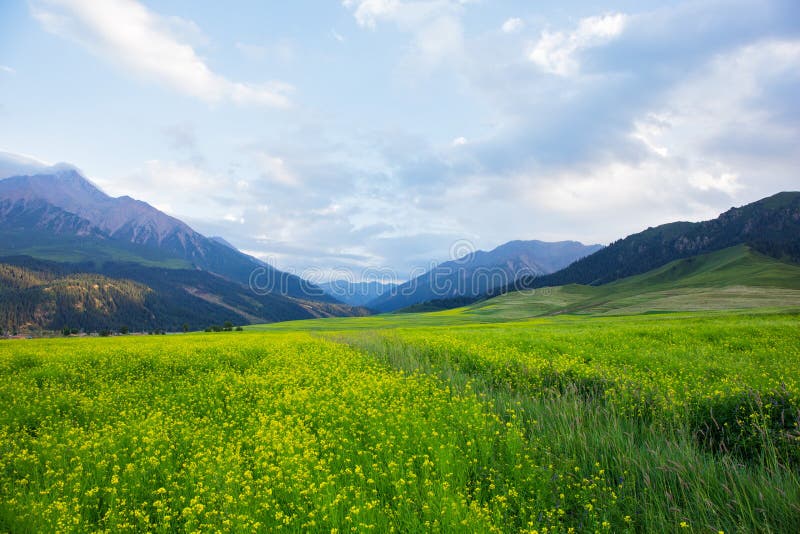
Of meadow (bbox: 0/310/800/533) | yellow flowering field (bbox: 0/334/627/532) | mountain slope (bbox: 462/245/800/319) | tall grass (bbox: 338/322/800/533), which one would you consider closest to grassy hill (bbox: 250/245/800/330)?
mountain slope (bbox: 462/245/800/319)

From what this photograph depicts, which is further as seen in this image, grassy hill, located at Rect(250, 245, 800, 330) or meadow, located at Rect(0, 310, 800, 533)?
grassy hill, located at Rect(250, 245, 800, 330)

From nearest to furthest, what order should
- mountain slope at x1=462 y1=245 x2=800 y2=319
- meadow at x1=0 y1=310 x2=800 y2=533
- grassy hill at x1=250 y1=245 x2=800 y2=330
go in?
meadow at x1=0 y1=310 x2=800 y2=533 → grassy hill at x1=250 y1=245 x2=800 y2=330 → mountain slope at x1=462 y1=245 x2=800 y2=319

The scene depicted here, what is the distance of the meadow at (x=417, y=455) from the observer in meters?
4.99

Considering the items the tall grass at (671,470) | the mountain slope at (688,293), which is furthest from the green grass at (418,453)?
the mountain slope at (688,293)

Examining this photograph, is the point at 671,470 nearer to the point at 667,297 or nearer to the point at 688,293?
the point at 667,297

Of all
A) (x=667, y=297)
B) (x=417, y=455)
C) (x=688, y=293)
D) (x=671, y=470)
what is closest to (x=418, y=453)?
(x=417, y=455)

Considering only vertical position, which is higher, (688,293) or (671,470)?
(671,470)

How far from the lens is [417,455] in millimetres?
6469

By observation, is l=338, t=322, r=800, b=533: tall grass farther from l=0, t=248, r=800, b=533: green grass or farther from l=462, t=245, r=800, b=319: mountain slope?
l=462, t=245, r=800, b=319: mountain slope

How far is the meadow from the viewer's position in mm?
4992

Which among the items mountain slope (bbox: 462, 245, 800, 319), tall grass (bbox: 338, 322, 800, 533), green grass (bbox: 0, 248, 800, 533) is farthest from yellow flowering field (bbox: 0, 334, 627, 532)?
mountain slope (bbox: 462, 245, 800, 319)

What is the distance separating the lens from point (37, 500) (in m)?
6.11

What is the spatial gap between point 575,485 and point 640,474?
1227 mm

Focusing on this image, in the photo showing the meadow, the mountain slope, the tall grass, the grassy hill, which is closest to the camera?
the tall grass
